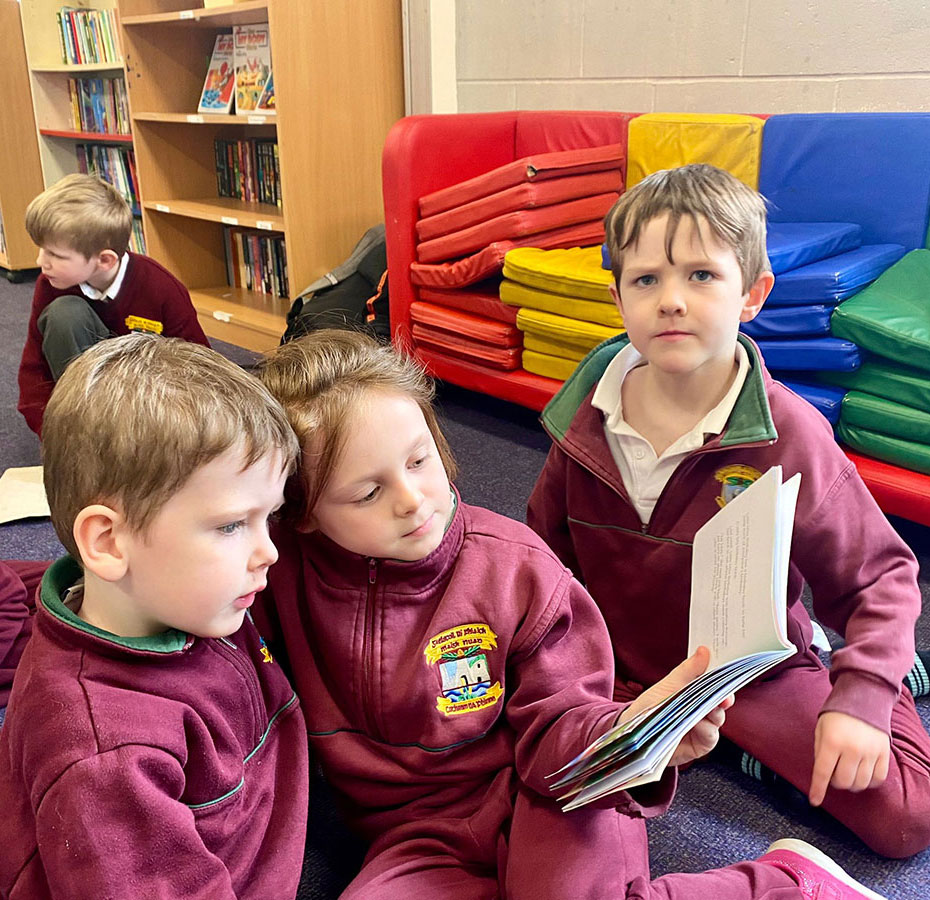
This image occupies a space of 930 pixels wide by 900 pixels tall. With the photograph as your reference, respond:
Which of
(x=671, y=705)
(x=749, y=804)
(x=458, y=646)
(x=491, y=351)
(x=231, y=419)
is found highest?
(x=231, y=419)

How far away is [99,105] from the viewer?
14.7 feet

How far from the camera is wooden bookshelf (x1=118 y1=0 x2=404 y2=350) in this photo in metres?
2.91

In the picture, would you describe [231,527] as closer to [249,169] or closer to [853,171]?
[853,171]

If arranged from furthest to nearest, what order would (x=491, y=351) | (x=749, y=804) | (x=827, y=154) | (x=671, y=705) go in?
(x=491, y=351) < (x=827, y=154) < (x=749, y=804) < (x=671, y=705)

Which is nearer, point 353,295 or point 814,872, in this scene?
point 814,872

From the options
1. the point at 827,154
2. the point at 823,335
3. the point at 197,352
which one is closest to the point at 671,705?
the point at 197,352

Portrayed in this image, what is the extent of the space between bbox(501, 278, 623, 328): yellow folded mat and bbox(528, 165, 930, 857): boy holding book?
2.74 feet

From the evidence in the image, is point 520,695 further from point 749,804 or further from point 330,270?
point 330,270

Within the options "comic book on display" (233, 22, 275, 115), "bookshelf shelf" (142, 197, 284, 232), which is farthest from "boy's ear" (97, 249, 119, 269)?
"comic book on display" (233, 22, 275, 115)

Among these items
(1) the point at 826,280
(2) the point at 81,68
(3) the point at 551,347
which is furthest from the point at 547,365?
(2) the point at 81,68

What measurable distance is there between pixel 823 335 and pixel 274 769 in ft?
4.46

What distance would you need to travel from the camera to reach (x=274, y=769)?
894 mm

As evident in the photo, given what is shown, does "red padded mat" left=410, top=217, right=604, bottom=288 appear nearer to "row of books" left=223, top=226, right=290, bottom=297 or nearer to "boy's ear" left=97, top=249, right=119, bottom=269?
"boy's ear" left=97, top=249, right=119, bottom=269

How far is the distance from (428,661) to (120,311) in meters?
1.68
